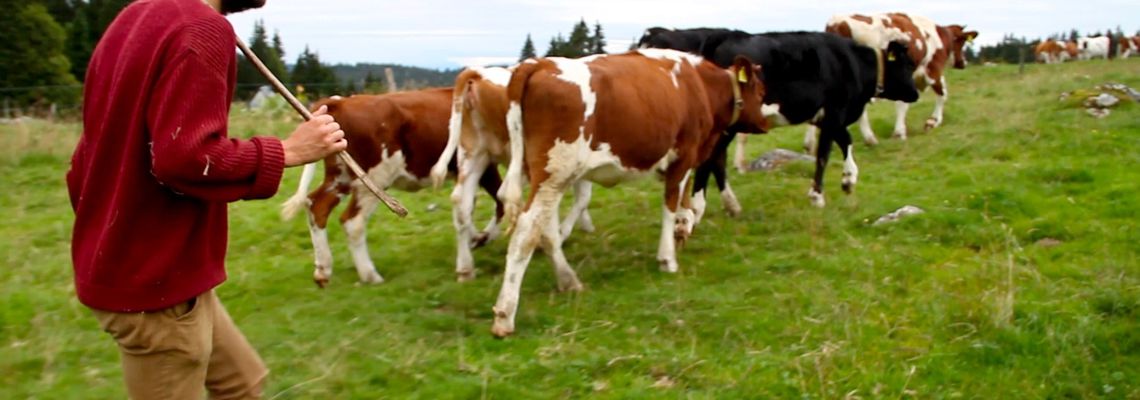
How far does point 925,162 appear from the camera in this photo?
12.4 meters

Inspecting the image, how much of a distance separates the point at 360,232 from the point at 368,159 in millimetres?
588

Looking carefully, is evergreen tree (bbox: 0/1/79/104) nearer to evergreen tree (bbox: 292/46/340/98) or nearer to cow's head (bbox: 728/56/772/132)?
evergreen tree (bbox: 292/46/340/98)

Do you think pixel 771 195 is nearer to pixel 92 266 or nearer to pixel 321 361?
pixel 321 361

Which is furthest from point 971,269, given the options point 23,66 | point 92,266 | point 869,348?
point 23,66

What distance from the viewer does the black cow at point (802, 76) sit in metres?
9.98

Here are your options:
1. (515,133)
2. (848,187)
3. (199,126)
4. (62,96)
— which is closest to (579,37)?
(62,96)

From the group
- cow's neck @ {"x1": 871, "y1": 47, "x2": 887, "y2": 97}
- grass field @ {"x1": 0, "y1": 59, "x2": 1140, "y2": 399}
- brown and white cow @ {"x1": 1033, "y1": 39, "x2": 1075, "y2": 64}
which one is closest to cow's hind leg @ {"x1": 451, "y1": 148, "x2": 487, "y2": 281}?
grass field @ {"x1": 0, "y1": 59, "x2": 1140, "y2": 399}

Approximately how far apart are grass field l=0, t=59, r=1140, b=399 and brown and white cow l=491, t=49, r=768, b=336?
1.64ft

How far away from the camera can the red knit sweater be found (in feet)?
9.46

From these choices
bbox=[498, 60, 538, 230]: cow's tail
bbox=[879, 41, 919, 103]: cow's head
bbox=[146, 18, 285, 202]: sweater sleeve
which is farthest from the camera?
bbox=[879, 41, 919, 103]: cow's head

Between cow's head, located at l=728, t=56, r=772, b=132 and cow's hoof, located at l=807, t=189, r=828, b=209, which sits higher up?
cow's head, located at l=728, t=56, r=772, b=132

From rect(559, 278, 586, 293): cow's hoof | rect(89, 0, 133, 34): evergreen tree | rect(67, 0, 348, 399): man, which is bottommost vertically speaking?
rect(89, 0, 133, 34): evergreen tree

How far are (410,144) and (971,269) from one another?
4.46 m

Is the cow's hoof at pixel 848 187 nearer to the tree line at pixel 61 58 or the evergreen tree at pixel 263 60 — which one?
the tree line at pixel 61 58
